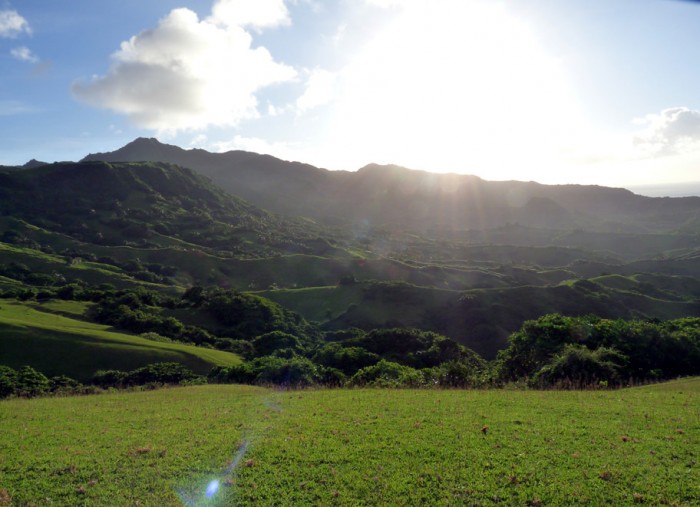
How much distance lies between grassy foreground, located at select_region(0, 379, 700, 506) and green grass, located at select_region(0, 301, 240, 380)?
53.3 ft

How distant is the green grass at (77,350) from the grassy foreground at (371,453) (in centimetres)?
1626

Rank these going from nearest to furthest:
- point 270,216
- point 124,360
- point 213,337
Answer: point 124,360, point 213,337, point 270,216

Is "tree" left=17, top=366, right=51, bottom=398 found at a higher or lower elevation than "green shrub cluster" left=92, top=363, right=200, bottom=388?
higher

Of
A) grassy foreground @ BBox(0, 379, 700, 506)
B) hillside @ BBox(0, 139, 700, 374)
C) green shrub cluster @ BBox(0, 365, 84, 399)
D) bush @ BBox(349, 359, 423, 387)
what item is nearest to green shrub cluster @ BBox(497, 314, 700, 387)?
grassy foreground @ BBox(0, 379, 700, 506)

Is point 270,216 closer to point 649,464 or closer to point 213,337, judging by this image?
point 213,337

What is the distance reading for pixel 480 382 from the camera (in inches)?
883

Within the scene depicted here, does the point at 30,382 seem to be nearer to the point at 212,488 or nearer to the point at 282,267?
the point at 212,488

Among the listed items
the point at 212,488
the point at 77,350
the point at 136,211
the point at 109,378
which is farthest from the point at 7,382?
the point at 136,211

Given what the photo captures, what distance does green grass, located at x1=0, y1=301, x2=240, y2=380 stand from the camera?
105 ft

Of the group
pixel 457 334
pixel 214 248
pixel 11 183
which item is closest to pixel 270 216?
pixel 214 248

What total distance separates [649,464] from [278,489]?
789 centimetres

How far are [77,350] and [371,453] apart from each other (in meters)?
30.6

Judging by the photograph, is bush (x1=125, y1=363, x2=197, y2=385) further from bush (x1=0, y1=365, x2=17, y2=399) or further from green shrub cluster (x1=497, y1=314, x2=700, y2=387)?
green shrub cluster (x1=497, y1=314, x2=700, y2=387)

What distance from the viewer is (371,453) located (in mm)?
10992
